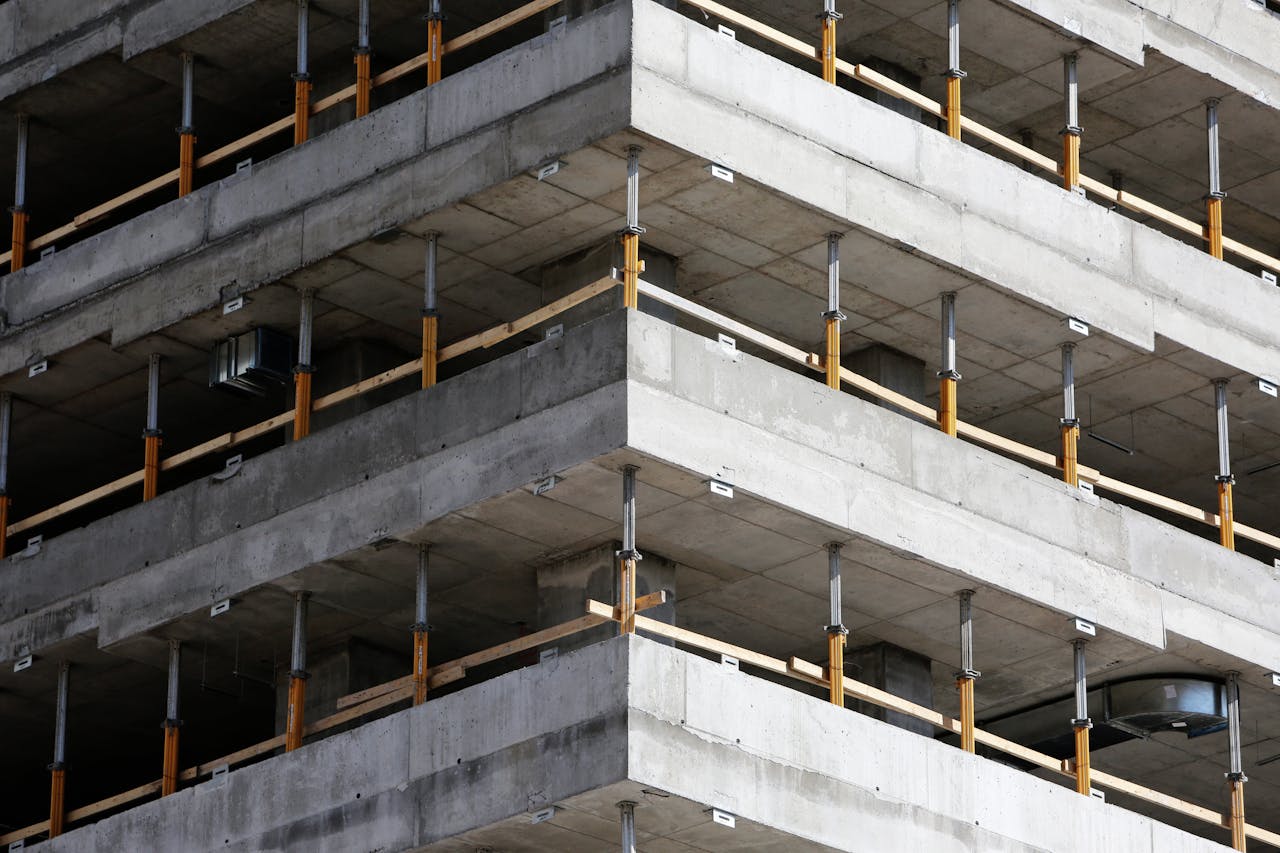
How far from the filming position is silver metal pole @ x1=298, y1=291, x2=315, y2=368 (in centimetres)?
4597

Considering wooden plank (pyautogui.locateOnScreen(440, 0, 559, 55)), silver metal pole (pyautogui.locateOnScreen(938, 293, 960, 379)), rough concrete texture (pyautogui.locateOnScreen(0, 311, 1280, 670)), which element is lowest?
rough concrete texture (pyautogui.locateOnScreen(0, 311, 1280, 670))

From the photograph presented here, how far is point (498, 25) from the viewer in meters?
45.7

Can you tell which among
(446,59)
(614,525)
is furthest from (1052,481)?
(446,59)

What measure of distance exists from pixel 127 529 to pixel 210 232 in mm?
3845

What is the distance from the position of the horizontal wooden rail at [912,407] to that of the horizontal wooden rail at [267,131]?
3987 mm

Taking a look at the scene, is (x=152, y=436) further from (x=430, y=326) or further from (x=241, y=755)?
(x=430, y=326)

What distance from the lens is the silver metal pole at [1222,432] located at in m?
47.8

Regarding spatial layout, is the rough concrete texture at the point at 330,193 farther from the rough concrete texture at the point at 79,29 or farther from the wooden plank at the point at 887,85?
the wooden plank at the point at 887,85

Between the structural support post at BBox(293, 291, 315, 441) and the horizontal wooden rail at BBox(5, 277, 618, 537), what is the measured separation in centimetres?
16

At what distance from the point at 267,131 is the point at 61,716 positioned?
7844 millimetres

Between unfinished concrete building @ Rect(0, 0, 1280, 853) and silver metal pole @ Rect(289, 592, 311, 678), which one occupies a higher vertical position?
unfinished concrete building @ Rect(0, 0, 1280, 853)

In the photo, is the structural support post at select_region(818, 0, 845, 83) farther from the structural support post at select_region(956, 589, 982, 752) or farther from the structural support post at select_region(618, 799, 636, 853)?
the structural support post at select_region(618, 799, 636, 853)

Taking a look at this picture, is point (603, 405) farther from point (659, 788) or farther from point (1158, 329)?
point (1158, 329)

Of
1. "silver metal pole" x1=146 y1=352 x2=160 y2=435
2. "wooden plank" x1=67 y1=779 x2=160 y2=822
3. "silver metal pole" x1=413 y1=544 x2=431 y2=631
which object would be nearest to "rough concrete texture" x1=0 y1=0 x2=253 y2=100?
"silver metal pole" x1=146 y1=352 x2=160 y2=435
